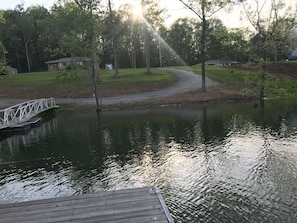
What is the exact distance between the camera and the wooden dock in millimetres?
7438

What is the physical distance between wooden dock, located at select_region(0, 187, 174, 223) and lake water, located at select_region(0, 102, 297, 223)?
4.05 feet

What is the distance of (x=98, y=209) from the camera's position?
8.05m

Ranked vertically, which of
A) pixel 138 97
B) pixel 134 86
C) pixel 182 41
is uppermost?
pixel 182 41

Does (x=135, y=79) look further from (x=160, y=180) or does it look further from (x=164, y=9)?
(x=160, y=180)

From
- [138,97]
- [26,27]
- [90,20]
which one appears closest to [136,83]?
[138,97]

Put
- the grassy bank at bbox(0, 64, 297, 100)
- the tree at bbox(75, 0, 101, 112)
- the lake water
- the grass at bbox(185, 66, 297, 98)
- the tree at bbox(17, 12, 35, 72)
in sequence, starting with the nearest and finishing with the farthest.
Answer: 1. the lake water
2. the tree at bbox(75, 0, 101, 112)
3. the grass at bbox(185, 66, 297, 98)
4. the grassy bank at bbox(0, 64, 297, 100)
5. the tree at bbox(17, 12, 35, 72)

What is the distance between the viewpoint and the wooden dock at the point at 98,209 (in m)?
7.44

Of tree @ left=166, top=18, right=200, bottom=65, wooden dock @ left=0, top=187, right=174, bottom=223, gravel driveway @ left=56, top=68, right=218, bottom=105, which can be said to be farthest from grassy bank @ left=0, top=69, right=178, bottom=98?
tree @ left=166, top=18, right=200, bottom=65

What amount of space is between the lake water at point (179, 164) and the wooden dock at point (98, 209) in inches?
48.6

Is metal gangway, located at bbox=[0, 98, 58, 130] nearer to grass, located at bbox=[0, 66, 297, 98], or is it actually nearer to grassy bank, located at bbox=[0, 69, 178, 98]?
grass, located at bbox=[0, 66, 297, 98]

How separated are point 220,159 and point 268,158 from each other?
2063 mm

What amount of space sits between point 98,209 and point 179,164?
6.27 metres

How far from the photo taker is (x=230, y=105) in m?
32.2

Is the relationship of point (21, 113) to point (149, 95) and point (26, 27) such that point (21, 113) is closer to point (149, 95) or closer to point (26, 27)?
point (149, 95)
